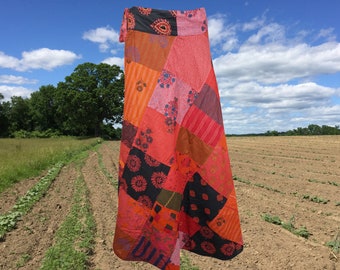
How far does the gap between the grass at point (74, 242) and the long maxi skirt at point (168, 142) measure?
2.46 m

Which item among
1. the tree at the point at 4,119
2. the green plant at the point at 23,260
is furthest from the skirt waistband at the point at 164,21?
the tree at the point at 4,119

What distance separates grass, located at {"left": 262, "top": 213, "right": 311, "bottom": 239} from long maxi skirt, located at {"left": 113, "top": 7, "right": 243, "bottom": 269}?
12.6 feet

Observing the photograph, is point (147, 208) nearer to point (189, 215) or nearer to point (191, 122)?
point (189, 215)

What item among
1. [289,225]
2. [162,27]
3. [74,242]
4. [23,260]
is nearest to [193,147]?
[162,27]

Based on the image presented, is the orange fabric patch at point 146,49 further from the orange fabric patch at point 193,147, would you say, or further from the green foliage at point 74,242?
the green foliage at point 74,242

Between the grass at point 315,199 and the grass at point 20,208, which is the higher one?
the grass at point 315,199

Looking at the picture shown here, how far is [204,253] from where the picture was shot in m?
2.48

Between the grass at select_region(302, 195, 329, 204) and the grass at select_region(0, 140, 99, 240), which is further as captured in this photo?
the grass at select_region(302, 195, 329, 204)

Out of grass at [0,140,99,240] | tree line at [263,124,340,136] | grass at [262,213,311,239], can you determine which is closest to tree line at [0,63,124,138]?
tree line at [263,124,340,136]

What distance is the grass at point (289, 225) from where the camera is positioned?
5.66m

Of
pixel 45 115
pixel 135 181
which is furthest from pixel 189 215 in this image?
pixel 45 115

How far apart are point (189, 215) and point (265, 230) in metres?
3.93

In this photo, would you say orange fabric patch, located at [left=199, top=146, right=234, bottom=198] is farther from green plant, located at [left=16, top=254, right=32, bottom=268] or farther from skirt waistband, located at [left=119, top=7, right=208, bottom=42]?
green plant, located at [left=16, top=254, right=32, bottom=268]

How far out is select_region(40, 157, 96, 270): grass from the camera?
4.38m
